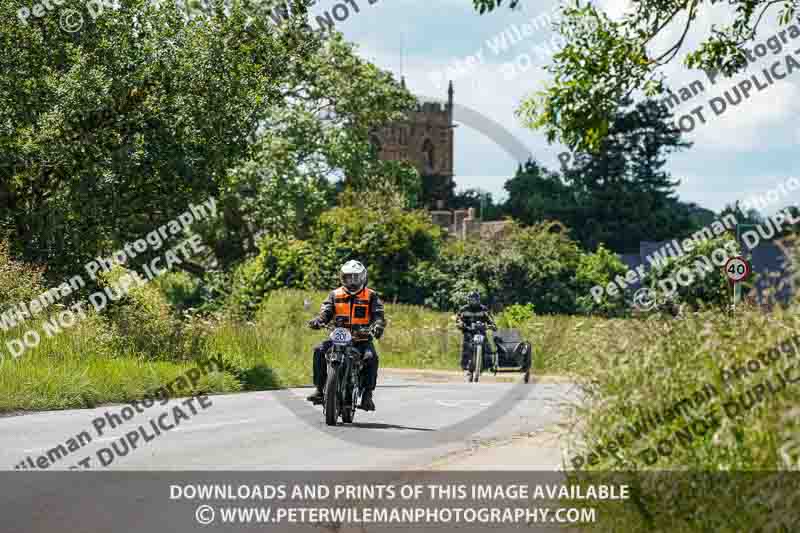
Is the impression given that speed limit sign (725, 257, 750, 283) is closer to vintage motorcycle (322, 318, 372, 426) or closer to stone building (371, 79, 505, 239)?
vintage motorcycle (322, 318, 372, 426)

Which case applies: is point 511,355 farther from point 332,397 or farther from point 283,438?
point 283,438

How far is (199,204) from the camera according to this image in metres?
25.4

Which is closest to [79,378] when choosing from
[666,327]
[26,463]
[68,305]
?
[68,305]

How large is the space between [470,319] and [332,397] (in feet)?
43.3

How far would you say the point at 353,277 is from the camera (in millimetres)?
15078

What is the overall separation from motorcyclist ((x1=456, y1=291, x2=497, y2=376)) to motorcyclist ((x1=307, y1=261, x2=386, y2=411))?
11876mm

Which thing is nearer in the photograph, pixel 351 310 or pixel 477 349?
pixel 351 310

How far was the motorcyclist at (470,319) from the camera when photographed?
27.6 m

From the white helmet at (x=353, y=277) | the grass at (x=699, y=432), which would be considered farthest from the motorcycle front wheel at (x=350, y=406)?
the grass at (x=699, y=432)

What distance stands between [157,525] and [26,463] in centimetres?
326

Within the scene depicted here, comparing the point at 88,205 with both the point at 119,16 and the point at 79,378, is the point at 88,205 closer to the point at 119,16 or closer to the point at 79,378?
the point at 119,16

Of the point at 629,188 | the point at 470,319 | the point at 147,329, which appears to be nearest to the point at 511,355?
→ the point at 470,319

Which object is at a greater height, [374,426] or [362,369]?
[362,369]

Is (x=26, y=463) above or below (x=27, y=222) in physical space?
below
